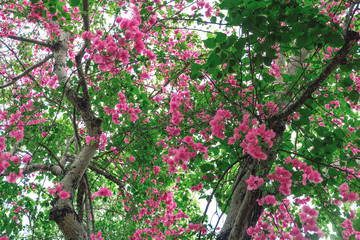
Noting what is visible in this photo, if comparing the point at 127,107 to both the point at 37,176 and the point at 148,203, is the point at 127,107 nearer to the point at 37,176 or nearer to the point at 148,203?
the point at 148,203

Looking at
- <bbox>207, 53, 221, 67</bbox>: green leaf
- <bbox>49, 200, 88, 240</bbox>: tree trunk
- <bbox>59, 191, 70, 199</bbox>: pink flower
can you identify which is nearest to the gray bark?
<bbox>207, 53, 221, 67</bbox>: green leaf

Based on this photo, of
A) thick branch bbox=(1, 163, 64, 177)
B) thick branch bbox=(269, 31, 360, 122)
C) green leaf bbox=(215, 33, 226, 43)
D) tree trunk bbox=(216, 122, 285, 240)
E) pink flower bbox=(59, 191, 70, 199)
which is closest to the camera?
thick branch bbox=(269, 31, 360, 122)

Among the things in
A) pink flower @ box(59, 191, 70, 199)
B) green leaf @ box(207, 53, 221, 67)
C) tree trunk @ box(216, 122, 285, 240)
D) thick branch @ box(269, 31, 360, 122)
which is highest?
→ thick branch @ box(269, 31, 360, 122)

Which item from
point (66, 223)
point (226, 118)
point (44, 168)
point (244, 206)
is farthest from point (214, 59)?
point (44, 168)

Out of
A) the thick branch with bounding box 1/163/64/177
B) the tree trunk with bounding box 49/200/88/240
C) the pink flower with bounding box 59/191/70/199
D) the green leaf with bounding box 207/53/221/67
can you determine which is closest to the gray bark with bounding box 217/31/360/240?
the green leaf with bounding box 207/53/221/67

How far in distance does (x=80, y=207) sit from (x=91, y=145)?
1.25 m

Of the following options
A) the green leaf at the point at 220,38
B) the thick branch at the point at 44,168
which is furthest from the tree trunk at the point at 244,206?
the thick branch at the point at 44,168

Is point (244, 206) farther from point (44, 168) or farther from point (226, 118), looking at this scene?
point (44, 168)

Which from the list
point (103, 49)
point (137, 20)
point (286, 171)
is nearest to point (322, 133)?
point (286, 171)

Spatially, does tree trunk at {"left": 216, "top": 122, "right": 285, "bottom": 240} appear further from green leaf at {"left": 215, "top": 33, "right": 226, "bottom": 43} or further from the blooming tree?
green leaf at {"left": 215, "top": 33, "right": 226, "bottom": 43}

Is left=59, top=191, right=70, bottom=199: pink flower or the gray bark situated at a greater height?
the gray bark

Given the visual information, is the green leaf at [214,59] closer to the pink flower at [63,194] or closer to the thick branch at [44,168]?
the pink flower at [63,194]

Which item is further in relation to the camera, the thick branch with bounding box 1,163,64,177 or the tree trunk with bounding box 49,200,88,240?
the thick branch with bounding box 1,163,64,177

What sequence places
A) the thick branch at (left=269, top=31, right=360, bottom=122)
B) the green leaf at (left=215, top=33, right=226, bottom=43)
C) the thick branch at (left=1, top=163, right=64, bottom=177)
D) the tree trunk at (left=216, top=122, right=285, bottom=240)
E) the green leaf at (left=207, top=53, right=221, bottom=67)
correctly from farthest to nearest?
1. the thick branch at (left=1, top=163, right=64, bottom=177)
2. the tree trunk at (left=216, top=122, right=285, bottom=240)
3. the green leaf at (left=207, top=53, right=221, bottom=67)
4. the green leaf at (left=215, top=33, right=226, bottom=43)
5. the thick branch at (left=269, top=31, right=360, bottom=122)
